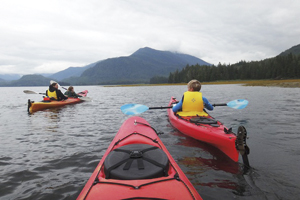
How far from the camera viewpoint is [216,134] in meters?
5.55

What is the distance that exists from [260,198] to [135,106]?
246 inches

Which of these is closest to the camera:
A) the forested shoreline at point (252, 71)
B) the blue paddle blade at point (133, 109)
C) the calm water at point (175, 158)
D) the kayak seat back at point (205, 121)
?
the calm water at point (175, 158)

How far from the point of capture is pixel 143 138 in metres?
4.43

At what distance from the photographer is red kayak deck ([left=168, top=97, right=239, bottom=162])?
16.4 feet

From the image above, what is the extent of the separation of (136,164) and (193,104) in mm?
5050

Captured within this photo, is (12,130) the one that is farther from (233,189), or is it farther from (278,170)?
(278,170)

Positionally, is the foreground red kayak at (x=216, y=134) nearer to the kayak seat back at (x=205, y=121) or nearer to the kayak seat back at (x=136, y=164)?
the kayak seat back at (x=205, y=121)

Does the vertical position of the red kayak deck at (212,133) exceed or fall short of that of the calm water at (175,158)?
it exceeds it

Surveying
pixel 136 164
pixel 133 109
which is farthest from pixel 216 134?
pixel 133 109

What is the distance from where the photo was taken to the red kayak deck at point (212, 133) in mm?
4984

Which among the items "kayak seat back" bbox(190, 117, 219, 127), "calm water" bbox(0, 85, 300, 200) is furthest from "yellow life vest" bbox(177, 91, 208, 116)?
"calm water" bbox(0, 85, 300, 200)

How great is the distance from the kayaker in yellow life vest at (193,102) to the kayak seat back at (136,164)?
4436 millimetres

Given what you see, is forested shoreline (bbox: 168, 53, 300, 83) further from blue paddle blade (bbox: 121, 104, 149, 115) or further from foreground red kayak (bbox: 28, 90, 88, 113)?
blue paddle blade (bbox: 121, 104, 149, 115)

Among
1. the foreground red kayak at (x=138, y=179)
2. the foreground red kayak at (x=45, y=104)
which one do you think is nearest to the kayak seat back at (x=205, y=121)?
A: the foreground red kayak at (x=138, y=179)
